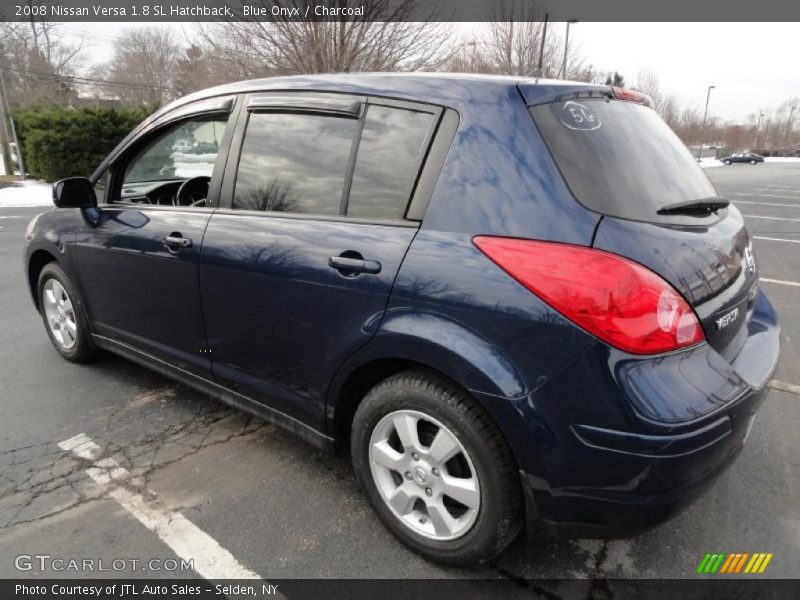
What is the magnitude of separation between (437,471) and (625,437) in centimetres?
69

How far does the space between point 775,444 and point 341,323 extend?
2.46 m

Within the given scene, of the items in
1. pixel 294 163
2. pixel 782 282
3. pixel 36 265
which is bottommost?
pixel 782 282

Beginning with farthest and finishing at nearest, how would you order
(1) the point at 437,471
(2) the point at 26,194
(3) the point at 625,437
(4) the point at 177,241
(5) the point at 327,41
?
1. (2) the point at 26,194
2. (5) the point at 327,41
3. (4) the point at 177,241
4. (1) the point at 437,471
5. (3) the point at 625,437

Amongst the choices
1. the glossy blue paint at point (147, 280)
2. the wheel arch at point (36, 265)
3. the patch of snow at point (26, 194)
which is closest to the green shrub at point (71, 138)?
the patch of snow at point (26, 194)

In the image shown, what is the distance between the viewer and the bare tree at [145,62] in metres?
47.2

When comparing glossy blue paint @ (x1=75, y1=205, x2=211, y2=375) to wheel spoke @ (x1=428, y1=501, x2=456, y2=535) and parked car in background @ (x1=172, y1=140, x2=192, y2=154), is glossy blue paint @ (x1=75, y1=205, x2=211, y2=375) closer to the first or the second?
parked car in background @ (x1=172, y1=140, x2=192, y2=154)

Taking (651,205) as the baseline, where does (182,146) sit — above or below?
above

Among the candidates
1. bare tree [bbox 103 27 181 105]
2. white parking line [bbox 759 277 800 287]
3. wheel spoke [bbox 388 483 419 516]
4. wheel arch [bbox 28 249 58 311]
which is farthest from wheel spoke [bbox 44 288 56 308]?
bare tree [bbox 103 27 181 105]

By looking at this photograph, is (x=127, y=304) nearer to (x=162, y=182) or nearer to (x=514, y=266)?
(x=162, y=182)

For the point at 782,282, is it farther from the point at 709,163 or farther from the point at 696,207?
the point at 709,163

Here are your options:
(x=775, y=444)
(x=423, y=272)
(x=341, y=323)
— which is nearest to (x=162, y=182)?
(x=341, y=323)

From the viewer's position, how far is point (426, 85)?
2109 millimetres

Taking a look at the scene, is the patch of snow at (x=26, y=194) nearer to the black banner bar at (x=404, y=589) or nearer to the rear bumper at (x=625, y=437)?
the black banner bar at (x=404, y=589)

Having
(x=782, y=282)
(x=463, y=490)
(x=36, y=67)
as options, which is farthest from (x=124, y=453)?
(x=36, y=67)
